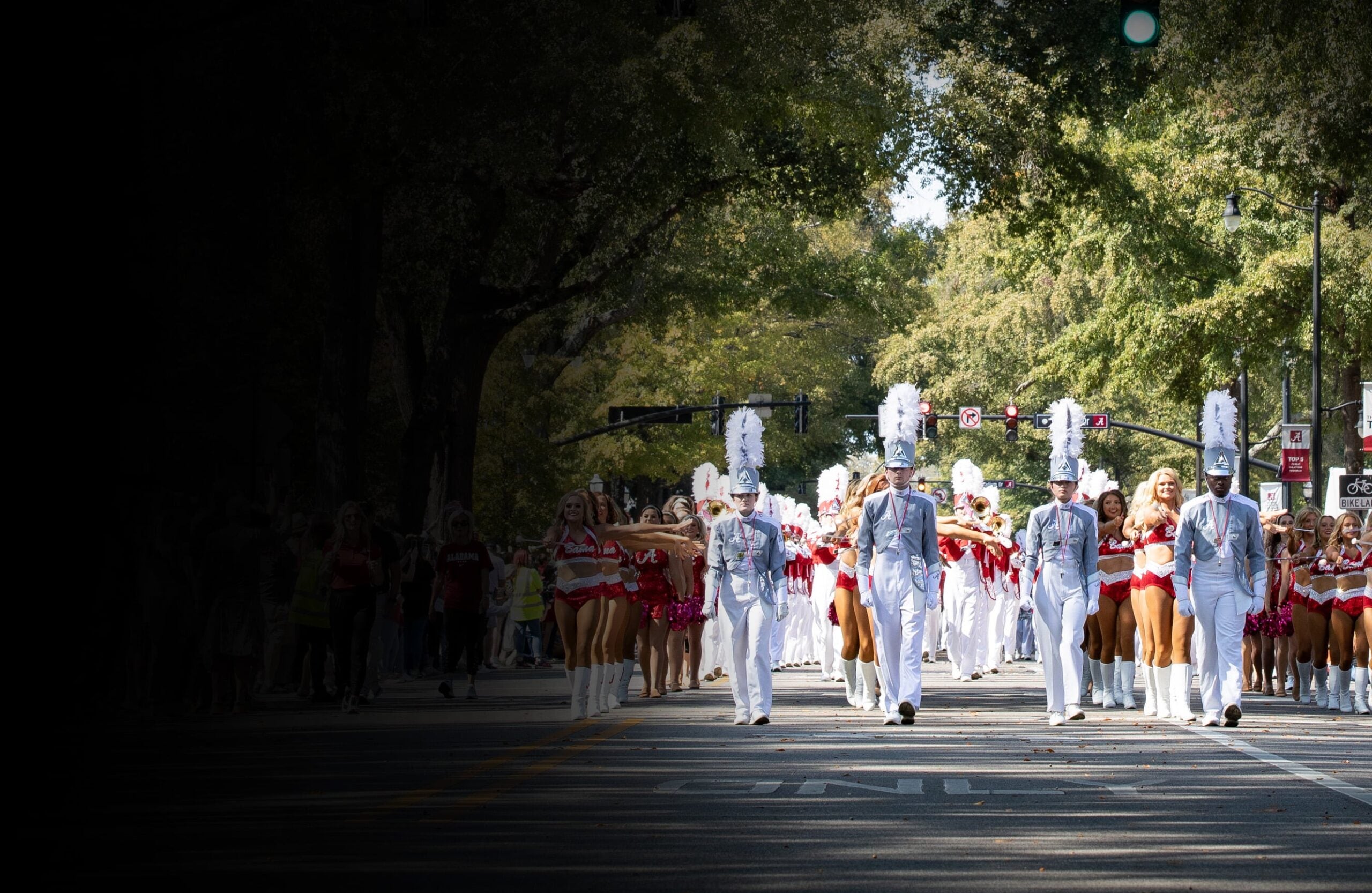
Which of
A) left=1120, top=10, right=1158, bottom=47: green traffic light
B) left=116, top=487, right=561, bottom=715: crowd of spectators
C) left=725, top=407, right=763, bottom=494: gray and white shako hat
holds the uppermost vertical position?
left=1120, top=10, right=1158, bottom=47: green traffic light

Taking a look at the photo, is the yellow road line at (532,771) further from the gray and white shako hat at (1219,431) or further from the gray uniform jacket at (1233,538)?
the gray and white shako hat at (1219,431)

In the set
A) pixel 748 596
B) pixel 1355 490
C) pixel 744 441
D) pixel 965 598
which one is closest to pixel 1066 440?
pixel 744 441

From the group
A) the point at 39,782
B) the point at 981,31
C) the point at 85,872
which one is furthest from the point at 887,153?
the point at 85,872

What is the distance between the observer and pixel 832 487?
1169 inches

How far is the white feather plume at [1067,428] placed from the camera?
63.9 feet

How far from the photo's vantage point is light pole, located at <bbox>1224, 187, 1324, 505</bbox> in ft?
133

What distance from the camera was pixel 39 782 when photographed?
43.6 feet

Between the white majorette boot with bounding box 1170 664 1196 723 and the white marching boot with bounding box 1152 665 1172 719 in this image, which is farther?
the white marching boot with bounding box 1152 665 1172 719

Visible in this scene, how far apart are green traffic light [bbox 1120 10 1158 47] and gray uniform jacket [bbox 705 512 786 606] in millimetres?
4731

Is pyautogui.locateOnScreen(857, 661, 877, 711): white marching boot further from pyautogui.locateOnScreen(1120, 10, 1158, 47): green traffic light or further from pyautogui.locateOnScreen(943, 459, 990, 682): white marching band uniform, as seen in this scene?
pyautogui.locateOnScreen(943, 459, 990, 682): white marching band uniform

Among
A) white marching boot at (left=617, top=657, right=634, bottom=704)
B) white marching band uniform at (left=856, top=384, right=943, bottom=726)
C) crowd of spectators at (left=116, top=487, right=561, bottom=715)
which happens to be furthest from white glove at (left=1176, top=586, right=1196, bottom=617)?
crowd of spectators at (left=116, top=487, right=561, bottom=715)

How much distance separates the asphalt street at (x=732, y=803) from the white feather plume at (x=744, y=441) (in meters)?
2.14

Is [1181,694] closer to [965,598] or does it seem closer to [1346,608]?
[1346,608]

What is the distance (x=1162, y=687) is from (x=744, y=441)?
402 cm
